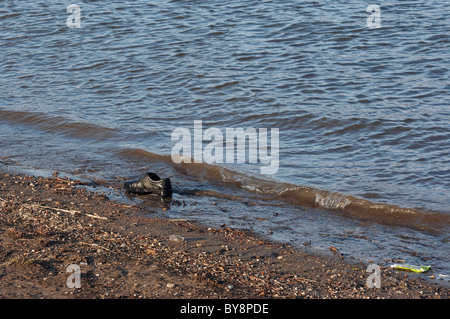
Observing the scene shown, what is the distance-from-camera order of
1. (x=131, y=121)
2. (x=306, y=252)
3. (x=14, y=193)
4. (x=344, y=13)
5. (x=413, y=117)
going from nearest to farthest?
1. (x=306, y=252)
2. (x=14, y=193)
3. (x=413, y=117)
4. (x=131, y=121)
5. (x=344, y=13)

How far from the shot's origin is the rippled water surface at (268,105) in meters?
6.92

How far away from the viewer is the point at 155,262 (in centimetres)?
521

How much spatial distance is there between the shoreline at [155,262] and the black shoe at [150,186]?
22.0 inches

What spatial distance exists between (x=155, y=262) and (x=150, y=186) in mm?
2040

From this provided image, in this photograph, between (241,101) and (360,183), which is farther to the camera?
(241,101)

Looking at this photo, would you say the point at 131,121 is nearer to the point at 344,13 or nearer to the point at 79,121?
the point at 79,121

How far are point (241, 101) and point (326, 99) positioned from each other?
4.65 ft

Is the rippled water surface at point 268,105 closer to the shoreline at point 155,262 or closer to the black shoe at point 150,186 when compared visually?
the black shoe at point 150,186

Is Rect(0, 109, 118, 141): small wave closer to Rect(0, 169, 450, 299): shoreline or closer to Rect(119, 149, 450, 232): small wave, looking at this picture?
Rect(119, 149, 450, 232): small wave

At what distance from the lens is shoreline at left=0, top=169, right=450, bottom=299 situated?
4.71 m

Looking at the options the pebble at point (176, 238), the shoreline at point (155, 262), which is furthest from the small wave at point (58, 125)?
the pebble at point (176, 238)

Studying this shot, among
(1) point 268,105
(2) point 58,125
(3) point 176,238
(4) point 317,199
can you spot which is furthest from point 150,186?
(2) point 58,125
